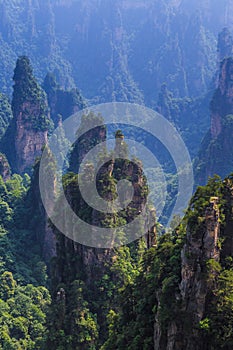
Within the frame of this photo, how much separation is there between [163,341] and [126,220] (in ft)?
39.7

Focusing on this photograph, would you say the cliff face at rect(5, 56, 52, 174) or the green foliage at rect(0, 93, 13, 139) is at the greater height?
the green foliage at rect(0, 93, 13, 139)

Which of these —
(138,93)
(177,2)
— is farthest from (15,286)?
(177,2)

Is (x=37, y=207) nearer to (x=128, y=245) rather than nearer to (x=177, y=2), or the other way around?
(x=128, y=245)

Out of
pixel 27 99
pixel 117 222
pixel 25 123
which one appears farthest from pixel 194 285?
pixel 27 99

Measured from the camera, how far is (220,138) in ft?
193

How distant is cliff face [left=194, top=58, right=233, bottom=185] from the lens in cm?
5772

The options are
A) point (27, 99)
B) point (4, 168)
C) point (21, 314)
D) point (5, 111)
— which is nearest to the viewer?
point (21, 314)

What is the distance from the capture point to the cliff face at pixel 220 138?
189 feet

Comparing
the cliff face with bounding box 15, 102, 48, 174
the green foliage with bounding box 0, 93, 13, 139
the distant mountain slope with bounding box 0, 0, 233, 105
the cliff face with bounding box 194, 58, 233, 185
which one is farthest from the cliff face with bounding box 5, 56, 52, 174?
the distant mountain slope with bounding box 0, 0, 233, 105

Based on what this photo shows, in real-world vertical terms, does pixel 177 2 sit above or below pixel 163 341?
above

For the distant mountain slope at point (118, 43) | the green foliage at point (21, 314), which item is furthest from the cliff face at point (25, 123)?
the distant mountain slope at point (118, 43)

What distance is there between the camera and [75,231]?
26484 millimetres

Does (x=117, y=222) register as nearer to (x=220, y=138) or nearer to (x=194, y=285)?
(x=194, y=285)

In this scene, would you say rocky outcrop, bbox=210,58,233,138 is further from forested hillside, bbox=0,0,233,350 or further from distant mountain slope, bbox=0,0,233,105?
distant mountain slope, bbox=0,0,233,105
